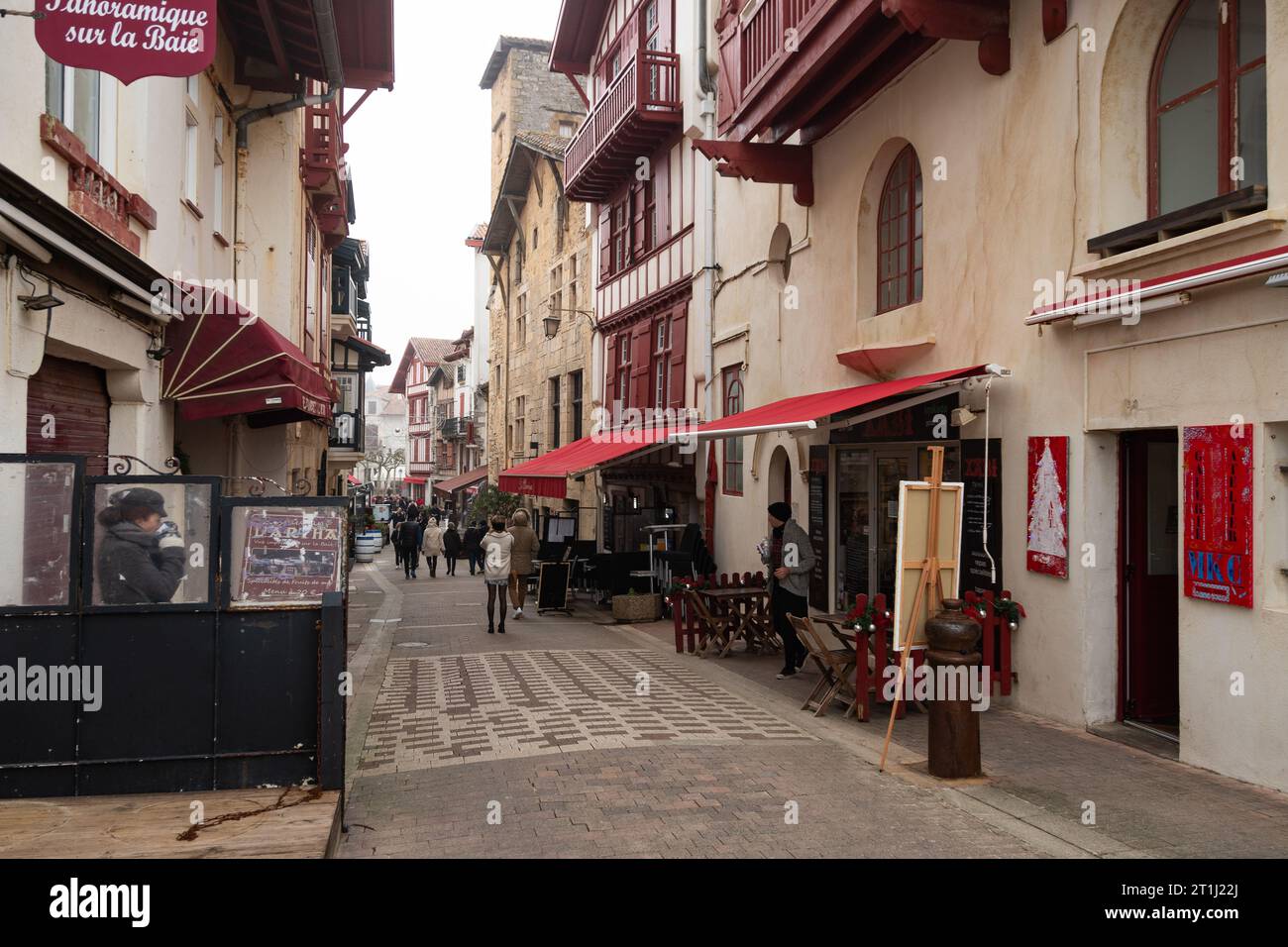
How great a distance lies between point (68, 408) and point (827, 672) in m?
6.39

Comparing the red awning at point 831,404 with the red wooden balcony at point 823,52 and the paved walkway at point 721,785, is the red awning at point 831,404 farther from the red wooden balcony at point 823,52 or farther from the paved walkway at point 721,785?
the red wooden balcony at point 823,52

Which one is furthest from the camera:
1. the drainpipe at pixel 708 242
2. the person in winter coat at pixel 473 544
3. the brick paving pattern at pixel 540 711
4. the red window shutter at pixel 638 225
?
the person in winter coat at pixel 473 544

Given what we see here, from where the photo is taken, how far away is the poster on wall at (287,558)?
17.3ft

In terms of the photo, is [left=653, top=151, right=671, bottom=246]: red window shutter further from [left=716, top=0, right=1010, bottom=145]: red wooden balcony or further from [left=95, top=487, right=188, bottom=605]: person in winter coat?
[left=95, top=487, right=188, bottom=605]: person in winter coat

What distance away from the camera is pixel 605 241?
74.3 feet

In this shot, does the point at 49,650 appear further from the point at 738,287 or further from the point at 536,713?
the point at 738,287

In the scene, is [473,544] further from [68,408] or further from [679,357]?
[68,408]

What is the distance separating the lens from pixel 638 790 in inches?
233

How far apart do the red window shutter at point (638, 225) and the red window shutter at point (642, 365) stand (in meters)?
1.51

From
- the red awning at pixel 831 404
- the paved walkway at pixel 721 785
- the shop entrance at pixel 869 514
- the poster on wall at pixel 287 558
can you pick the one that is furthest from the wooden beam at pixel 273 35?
the poster on wall at pixel 287 558

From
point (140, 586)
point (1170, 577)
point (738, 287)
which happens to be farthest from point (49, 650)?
point (738, 287)

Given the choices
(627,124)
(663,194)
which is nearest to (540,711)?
(663,194)

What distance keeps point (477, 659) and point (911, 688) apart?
5.20 metres

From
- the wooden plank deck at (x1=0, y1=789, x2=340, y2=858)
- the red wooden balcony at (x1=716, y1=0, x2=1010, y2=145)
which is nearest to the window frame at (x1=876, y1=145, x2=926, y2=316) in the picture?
the red wooden balcony at (x1=716, y1=0, x2=1010, y2=145)
